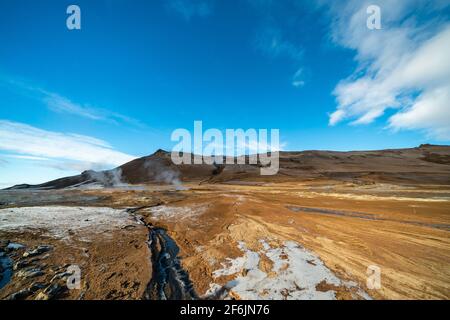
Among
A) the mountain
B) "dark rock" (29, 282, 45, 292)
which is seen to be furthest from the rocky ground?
the mountain

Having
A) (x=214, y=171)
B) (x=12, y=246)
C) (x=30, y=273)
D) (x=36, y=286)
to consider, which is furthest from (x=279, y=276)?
(x=214, y=171)

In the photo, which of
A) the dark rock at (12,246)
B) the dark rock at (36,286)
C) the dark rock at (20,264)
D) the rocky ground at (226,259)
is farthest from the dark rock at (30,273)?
the dark rock at (12,246)

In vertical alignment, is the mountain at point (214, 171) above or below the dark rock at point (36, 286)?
above

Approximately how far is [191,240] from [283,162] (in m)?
107

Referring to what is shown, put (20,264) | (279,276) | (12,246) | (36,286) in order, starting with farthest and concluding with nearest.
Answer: (12,246) < (20,264) < (279,276) < (36,286)

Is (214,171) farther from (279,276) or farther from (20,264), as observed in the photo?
(279,276)

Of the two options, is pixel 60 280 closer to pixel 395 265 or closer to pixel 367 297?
pixel 367 297

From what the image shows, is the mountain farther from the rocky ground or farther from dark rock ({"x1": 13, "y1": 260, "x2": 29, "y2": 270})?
dark rock ({"x1": 13, "y1": 260, "x2": 29, "y2": 270})

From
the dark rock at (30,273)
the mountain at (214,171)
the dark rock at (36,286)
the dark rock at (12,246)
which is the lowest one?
the dark rock at (36,286)

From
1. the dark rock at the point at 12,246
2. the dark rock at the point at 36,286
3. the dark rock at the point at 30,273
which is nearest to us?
the dark rock at the point at 36,286

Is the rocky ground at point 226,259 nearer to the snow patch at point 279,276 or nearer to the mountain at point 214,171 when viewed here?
the snow patch at point 279,276

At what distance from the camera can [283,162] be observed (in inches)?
4405

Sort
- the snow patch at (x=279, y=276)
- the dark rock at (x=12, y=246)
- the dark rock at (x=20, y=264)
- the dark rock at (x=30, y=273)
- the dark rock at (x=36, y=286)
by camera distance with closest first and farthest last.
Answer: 1. the snow patch at (x=279, y=276)
2. the dark rock at (x=36, y=286)
3. the dark rock at (x=30, y=273)
4. the dark rock at (x=20, y=264)
5. the dark rock at (x=12, y=246)
